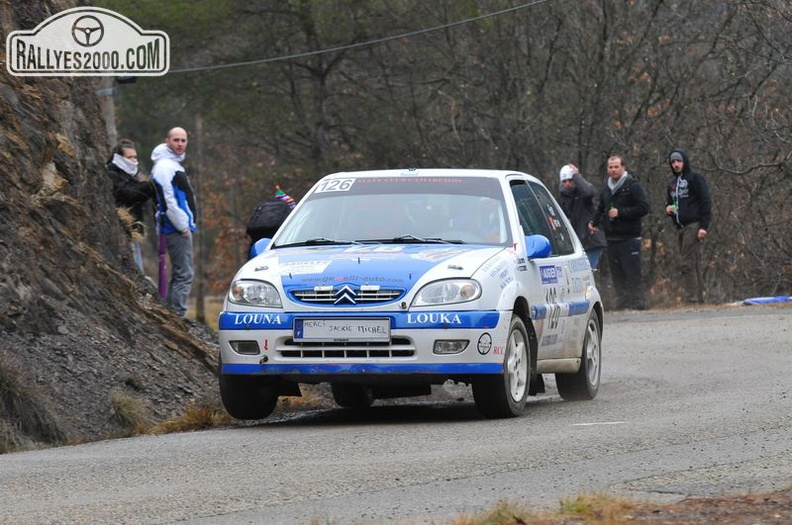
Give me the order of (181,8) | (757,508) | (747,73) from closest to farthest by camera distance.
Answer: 1. (757,508)
2. (747,73)
3. (181,8)

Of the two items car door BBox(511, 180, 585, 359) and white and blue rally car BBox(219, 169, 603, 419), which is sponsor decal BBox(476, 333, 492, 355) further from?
car door BBox(511, 180, 585, 359)

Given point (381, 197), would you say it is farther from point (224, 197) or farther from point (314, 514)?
point (224, 197)

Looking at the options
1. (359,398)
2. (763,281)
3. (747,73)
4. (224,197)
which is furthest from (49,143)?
(224,197)

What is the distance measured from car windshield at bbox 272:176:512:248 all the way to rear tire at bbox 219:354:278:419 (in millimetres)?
1020

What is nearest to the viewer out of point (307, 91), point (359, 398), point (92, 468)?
point (92, 468)

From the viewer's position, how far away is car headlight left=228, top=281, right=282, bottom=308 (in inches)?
408

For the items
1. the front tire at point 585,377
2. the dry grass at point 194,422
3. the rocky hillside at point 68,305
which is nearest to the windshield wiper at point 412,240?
the dry grass at point 194,422

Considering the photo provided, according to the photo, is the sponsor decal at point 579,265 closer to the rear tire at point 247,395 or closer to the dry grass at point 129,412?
the rear tire at point 247,395

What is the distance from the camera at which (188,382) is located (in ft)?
41.3

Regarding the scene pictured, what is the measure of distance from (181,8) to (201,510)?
31264 mm

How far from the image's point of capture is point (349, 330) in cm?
1015

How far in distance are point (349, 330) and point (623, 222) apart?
1288 centimetres

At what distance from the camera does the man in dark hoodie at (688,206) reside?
22.6m

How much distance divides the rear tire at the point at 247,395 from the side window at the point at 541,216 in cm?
212
